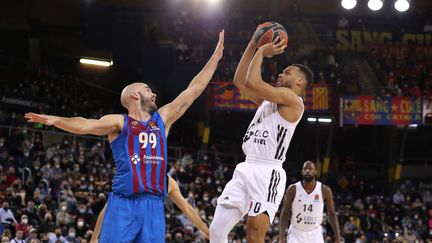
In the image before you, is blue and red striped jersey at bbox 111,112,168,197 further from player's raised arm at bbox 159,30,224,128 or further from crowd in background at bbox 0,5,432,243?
crowd in background at bbox 0,5,432,243

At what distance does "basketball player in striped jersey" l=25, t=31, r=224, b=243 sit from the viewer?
704 cm

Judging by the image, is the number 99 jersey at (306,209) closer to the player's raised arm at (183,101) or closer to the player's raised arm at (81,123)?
the player's raised arm at (183,101)

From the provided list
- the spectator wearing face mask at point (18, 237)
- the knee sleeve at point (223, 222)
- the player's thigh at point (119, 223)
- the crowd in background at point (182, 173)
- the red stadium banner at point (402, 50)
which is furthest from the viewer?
the red stadium banner at point (402, 50)

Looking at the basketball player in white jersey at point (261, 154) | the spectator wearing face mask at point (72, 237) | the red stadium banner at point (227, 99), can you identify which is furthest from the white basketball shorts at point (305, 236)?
the red stadium banner at point (227, 99)

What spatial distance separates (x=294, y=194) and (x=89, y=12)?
76.0ft

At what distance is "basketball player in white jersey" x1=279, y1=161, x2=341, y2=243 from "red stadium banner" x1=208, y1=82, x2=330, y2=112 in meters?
16.6

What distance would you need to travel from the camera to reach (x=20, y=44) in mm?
32906

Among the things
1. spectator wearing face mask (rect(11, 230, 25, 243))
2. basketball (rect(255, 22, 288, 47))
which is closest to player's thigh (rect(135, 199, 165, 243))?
basketball (rect(255, 22, 288, 47))

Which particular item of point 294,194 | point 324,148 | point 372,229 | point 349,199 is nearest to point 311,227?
point 294,194

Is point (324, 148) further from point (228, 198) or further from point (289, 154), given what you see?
point (228, 198)

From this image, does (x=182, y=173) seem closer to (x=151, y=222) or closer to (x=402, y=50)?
(x=402, y=50)

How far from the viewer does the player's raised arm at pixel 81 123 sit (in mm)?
6672

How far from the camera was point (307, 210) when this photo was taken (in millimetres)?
12102

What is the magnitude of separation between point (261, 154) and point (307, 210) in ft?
13.0
